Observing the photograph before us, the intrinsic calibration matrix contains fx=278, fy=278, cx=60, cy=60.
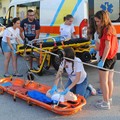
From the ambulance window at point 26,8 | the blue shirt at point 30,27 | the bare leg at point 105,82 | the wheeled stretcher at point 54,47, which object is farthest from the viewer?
the ambulance window at point 26,8

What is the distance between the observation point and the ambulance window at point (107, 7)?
21.8 ft

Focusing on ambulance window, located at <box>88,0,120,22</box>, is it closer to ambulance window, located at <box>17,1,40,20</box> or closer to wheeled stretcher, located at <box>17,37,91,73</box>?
wheeled stretcher, located at <box>17,37,91,73</box>

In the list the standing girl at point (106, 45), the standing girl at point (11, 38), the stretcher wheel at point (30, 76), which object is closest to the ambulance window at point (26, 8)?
the standing girl at point (11, 38)

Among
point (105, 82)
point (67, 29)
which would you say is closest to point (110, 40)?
point (105, 82)

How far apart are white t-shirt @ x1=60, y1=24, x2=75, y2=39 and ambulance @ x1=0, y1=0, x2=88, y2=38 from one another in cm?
12

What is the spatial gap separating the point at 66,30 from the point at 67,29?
0.05 metres

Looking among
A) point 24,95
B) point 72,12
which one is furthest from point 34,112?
point 72,12

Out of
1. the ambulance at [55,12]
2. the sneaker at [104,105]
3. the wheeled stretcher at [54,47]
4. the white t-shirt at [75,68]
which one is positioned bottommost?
the sneaker at [104,105]

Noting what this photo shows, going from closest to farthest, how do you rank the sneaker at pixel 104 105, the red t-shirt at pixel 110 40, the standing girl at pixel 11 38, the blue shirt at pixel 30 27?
the red t-shirt at pixel 110 40
the sneaker at pixel 104 105
the standing girl at pixel 11 38
the blue shirt at pixel 30 27

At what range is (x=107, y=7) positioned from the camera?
22.0 feet

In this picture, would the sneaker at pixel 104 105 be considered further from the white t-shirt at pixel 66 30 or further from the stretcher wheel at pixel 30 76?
the white t-shirt at pixel 66 30

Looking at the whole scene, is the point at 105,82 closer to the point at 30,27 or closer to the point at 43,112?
the point at 43,112

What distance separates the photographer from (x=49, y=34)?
8.03 meters

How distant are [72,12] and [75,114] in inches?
132
